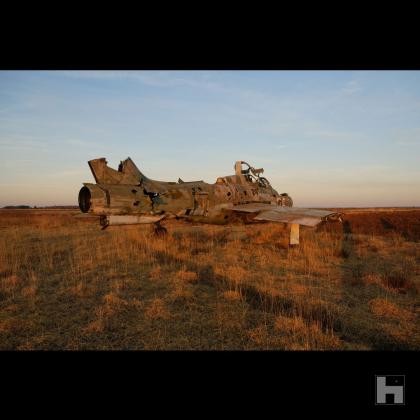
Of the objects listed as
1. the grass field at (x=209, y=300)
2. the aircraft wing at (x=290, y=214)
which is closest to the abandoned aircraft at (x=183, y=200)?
the aircraft wing at (x=290, y=214)

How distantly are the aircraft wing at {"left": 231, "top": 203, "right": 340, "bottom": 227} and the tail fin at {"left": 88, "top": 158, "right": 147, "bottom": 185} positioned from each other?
4913 mm

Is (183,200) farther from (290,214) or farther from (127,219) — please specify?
(290,214)

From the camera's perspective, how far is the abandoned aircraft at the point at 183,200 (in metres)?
9.35

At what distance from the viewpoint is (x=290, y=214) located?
11016 mm

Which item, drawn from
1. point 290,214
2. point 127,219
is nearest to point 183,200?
point 127,219

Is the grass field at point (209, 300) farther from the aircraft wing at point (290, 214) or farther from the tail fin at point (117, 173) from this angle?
the tail fin at point (117, 173)

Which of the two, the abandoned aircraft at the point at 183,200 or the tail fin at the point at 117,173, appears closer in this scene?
the abandoned aircraft at the point at 183,200

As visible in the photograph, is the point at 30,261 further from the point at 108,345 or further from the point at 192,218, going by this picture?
the point at 108,345

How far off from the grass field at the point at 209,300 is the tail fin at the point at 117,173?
9.37ft

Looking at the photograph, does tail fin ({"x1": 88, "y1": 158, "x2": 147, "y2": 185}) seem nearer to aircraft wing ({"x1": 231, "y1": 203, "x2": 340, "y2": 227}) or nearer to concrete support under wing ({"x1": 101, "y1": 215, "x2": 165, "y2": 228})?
concrete support under wing ({"x1": 101, "y1": 215, "x2": 165, "y2": 228})

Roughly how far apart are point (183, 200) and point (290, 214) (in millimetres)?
4365

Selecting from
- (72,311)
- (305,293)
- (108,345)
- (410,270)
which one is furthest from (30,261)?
(410,270)

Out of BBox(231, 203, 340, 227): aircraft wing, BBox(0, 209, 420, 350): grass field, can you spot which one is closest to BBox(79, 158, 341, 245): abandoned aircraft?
BBox(231, 203, 340, 227): aircraft wing
